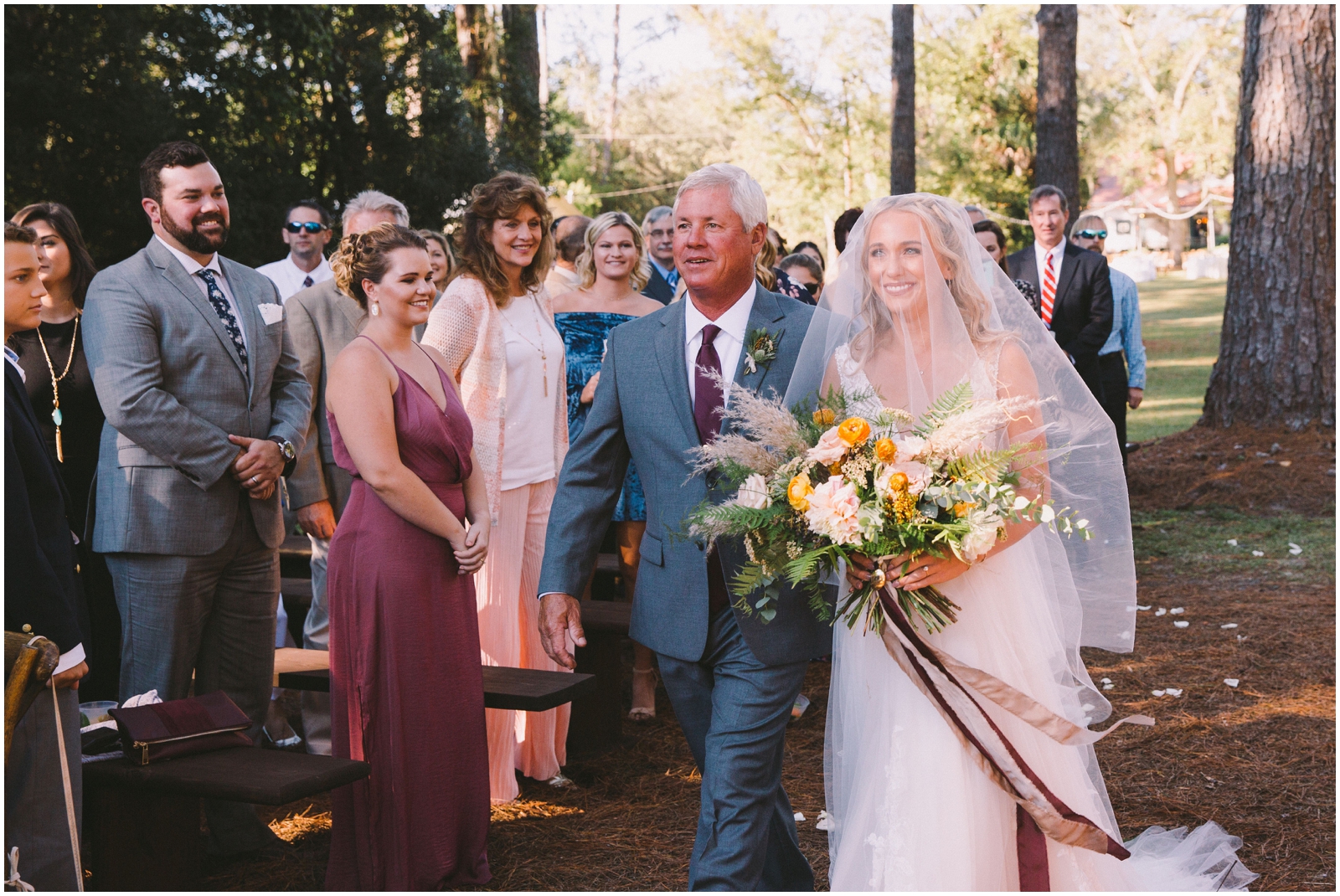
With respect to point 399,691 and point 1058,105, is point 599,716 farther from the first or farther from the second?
point 1058,105

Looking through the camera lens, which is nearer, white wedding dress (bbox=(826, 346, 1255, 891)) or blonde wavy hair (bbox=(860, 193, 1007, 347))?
white wedding dress (bbox=(826, 346, 1255, 891))

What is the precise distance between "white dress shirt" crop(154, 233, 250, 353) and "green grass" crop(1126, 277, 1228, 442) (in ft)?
45.0

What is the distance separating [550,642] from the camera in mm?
3521

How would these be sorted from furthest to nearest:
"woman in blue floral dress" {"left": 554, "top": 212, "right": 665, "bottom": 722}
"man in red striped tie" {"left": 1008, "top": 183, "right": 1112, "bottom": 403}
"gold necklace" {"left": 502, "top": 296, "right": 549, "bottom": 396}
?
"man in red striped tie" {"left": 1008, "top": 183, "right": 1112, "bottom": 403}, "woman in blue floral dress" {"left": 554, "top": 212, "right": 665, "bottom": 722}, "gold necklace" {"left": 502, "top": 296, "right": 549, "bottom": 396}

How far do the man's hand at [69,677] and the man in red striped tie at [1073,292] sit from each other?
7.05 meters

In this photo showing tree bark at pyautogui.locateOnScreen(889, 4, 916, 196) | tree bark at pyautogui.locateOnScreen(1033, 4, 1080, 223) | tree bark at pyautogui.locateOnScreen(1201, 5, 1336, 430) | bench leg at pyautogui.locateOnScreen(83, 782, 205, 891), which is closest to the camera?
bench leg at pyautogui.locateOnScreen(83, 782, 205, 891)

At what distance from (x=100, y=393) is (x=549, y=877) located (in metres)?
2.37

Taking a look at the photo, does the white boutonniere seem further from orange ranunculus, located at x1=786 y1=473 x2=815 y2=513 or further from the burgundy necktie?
orange ranunculus, located at x1=786 y1=473 x2=815 y2=513

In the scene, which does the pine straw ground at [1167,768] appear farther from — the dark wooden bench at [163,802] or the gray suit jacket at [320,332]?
the gray suit jacket at [320,332]

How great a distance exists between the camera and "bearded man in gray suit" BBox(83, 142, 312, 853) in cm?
421

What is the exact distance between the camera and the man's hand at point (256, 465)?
4.36m

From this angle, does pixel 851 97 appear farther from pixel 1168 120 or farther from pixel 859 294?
pixel 859 294

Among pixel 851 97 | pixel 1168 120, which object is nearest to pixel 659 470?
pixel 851 97

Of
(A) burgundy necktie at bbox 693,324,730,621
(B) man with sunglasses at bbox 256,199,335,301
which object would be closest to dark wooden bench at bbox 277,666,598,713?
(A) burgundy necktie at bbox 693,324,730,621
